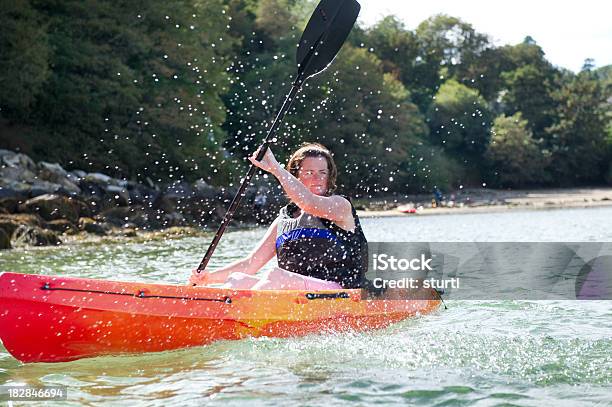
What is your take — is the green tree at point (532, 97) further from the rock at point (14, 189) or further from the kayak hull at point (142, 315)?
the kayak hull at point (142, 315)

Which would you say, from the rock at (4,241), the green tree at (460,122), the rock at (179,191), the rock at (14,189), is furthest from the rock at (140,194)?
the green tree at (460,122)

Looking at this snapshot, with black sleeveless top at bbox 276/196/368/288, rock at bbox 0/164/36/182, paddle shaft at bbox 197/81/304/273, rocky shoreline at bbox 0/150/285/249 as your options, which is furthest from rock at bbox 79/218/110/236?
black sleeveless top at bbox 276/196/368/288

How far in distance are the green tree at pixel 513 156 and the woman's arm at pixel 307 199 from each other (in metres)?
37.7

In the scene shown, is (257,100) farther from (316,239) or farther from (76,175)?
(316,239)

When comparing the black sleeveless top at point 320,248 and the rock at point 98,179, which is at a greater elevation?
the rock at point 98,179

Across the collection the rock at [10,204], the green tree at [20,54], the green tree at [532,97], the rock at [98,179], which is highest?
the green tree at [532,97]

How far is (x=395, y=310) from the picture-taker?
5203mm

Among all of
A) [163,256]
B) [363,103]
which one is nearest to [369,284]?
[163,256]

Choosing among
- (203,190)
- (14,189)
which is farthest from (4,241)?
(203,190)

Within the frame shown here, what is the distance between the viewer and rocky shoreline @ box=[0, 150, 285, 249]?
48.8 feet

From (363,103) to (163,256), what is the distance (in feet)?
80.4

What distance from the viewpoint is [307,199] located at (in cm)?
460

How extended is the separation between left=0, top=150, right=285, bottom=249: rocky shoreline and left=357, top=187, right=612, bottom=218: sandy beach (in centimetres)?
632

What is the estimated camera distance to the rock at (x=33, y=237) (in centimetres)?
1341
